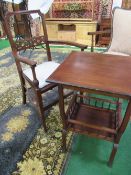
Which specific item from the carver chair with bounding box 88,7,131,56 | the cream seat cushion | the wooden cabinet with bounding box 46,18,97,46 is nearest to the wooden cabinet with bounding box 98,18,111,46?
the wooden cabinet with bounding box 46,18,97,46

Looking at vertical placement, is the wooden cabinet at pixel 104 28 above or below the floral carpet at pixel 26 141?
above

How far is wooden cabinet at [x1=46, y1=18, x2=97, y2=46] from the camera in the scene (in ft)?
11.6

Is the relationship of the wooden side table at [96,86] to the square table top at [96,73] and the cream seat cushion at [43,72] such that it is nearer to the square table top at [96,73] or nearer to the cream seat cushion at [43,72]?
the square table top at [96,73]

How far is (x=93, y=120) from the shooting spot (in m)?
1.33

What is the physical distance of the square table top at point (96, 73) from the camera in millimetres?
977

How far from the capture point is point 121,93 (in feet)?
3.00

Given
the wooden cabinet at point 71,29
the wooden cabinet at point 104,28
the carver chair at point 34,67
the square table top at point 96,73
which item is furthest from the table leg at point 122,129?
the wooden cabinet at point 71,29

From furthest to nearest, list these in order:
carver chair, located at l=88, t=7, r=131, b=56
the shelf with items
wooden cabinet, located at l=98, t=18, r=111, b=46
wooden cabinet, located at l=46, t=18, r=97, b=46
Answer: wooden cabinet, located at l=46, t=18, r=97, b=46, wooden cabinet, located at l=98, t=18, r=111, b=46, carver chair, located at l=88, t=7, r=131, b=56, the shelf with items

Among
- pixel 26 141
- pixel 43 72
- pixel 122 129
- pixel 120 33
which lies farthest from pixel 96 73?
pixel 120 33

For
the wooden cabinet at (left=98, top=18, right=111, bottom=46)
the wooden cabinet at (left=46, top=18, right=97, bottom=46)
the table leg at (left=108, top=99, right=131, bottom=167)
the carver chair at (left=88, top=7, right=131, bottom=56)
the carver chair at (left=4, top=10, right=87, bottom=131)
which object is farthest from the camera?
the wooden cabinet at (left=46, top=18, right=97, bottom=46)

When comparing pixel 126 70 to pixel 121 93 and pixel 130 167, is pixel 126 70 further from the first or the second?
pixel 130 167

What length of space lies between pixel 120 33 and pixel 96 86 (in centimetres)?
129

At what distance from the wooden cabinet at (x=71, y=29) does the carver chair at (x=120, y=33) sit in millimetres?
1513

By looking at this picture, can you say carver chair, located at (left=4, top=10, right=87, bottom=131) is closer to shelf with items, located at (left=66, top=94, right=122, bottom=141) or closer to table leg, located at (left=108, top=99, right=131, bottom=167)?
shelf with items, located at (left=66, top=94, right=122, bottom=141)
